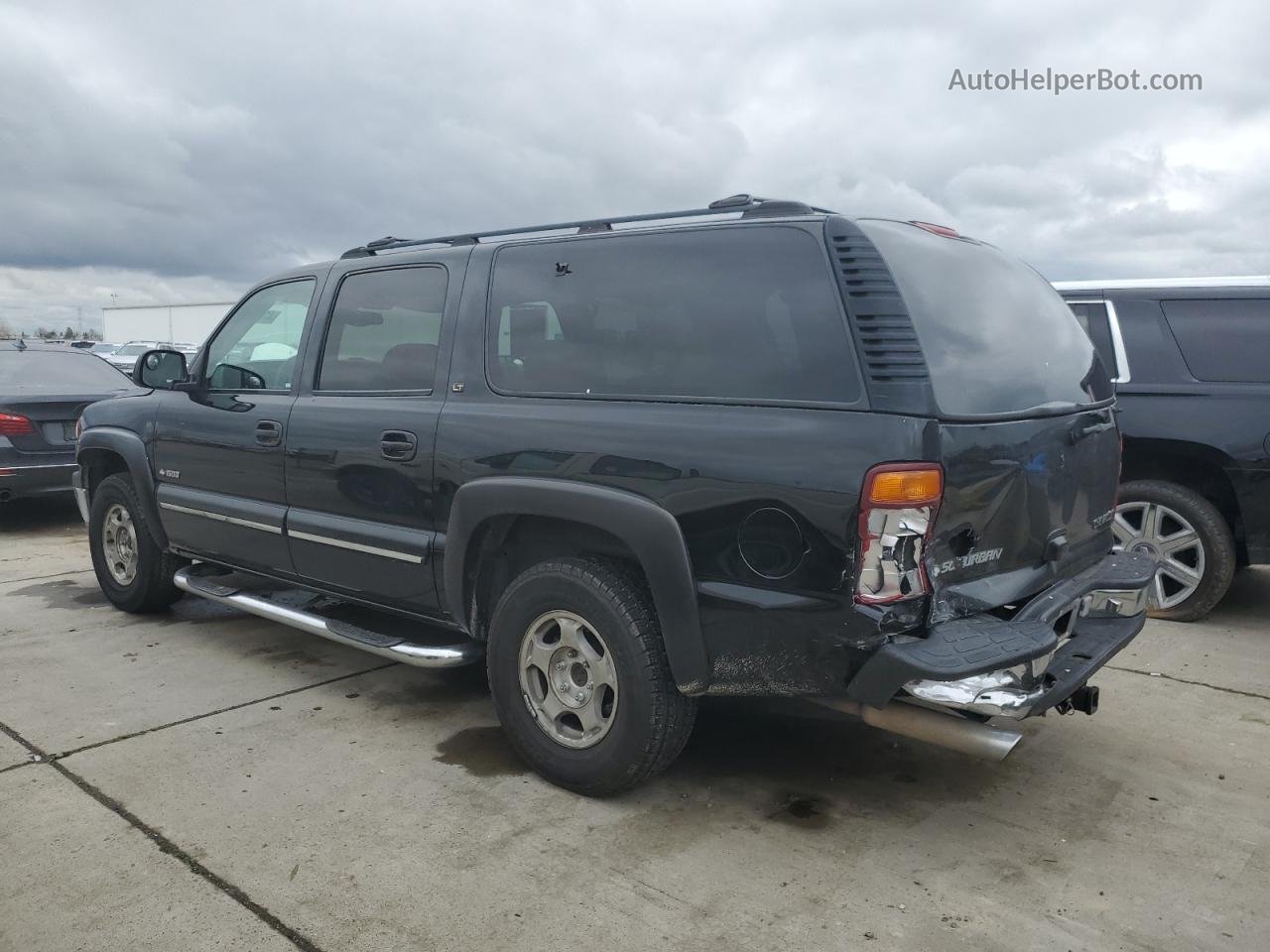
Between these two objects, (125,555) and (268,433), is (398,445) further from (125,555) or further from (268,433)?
(125,555)

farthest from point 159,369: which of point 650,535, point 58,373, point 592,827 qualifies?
point 58,373

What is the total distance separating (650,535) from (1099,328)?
3817mm

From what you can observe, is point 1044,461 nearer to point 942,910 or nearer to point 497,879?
point 942,910

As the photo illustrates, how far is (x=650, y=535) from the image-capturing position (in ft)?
9.85

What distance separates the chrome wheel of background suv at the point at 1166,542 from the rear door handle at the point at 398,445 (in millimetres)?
3837

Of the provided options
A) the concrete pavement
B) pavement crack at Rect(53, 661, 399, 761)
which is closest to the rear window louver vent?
the concrete pavement

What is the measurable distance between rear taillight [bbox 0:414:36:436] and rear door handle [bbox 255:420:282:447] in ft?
15.3

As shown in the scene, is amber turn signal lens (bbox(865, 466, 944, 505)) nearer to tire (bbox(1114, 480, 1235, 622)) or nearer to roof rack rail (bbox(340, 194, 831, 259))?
roof rack rail (bbox(340, 194, 831, 259))

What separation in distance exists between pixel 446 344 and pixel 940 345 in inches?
72.0

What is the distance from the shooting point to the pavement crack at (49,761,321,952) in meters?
2.59

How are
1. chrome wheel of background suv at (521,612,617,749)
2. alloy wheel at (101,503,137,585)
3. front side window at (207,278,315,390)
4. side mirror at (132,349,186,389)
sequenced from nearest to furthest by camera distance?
chrome wheel of background suv at (521,612,617,749)
front side window at (207,278,315,390)
side mirror at (132,349,186,389)
alloy wheel at (101,503,137,585)

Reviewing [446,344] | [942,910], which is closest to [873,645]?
[942,910]

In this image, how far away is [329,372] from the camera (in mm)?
4266

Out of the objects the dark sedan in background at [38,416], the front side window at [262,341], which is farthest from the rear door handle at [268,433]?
the dark sedan in background at [38,416]
